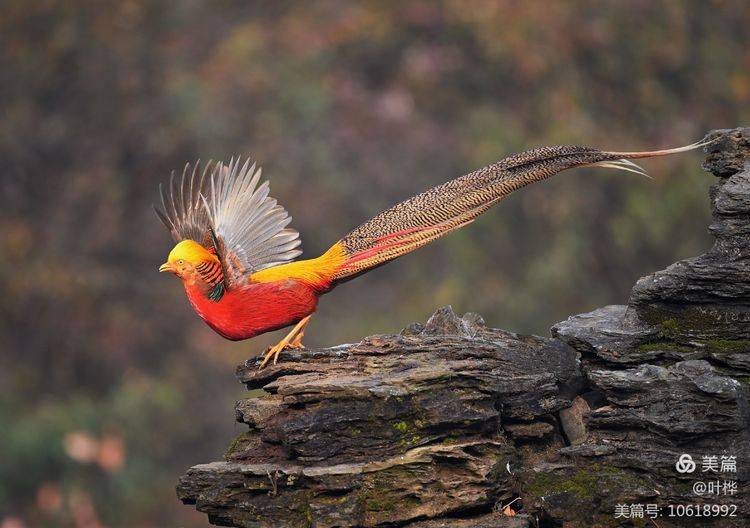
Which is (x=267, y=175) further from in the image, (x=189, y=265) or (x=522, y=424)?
(x=522, y=424)

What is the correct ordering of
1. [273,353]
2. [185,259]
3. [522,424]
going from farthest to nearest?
1. [185,259]
2. [273,353]
3. [522,424]

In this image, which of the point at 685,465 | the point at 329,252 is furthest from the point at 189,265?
the point at 685,465

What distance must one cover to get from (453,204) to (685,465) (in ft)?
7.99

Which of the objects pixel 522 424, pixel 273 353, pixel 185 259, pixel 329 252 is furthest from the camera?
pixel 329 252

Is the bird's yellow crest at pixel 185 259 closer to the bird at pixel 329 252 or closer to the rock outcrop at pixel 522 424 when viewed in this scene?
the bird at pixel 329 252

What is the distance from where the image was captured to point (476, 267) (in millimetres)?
Result: 26031

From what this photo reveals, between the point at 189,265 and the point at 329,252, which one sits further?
the point at 329,252

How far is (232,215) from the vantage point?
1002 centimetres

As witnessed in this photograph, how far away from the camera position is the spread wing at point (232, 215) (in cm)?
995

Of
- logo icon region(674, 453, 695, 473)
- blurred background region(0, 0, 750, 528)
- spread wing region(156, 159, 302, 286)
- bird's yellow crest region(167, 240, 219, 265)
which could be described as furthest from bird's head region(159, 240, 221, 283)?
blurred background region(0, 0, 750, 528)

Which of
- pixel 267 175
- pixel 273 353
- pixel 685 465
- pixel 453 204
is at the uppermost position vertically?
pixel 267 175

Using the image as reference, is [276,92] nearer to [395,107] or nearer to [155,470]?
[395,107]

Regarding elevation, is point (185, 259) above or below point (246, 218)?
below

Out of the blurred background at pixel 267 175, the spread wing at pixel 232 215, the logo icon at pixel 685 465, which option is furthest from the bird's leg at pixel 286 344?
the blurred background at pixel 267 175
